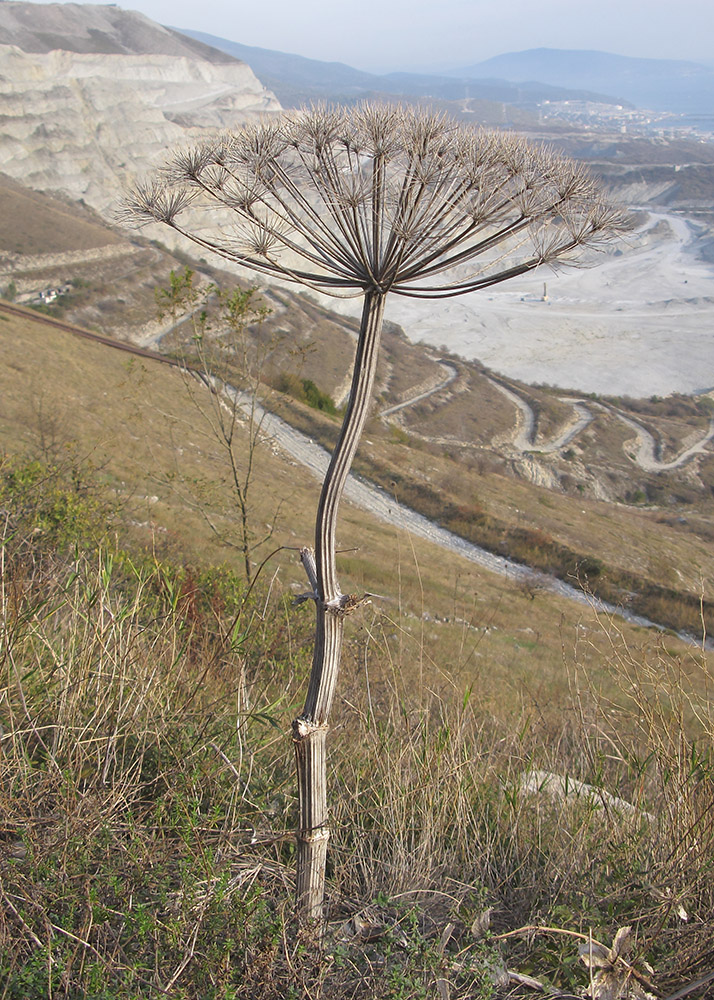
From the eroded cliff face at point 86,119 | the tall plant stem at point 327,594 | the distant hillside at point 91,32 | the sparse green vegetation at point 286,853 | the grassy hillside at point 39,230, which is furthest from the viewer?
the distant hillside at point 91,32

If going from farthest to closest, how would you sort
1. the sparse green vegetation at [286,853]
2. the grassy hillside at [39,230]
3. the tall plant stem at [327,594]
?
the grassy hillside at [39,230]
the sparse green vegetation at [286,853]
the tall plant stem at [327,594]

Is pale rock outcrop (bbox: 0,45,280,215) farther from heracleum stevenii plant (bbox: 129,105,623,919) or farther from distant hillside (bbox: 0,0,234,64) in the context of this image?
heracleum stevenii plant (bbox: 129,105,623,919)

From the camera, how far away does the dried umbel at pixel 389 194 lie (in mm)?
1886

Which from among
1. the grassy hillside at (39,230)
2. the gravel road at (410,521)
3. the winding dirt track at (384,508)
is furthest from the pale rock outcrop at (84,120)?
the gravel road at (410,521)

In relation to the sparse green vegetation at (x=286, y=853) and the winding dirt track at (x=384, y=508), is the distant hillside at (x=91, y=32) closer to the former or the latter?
the winding dirt track at (x=384, y=508)

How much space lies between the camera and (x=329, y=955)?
202 cm

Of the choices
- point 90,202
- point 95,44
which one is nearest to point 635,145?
point 95,44

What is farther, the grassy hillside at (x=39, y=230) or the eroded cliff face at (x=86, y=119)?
the eroded cliff face at (x=86, y=119)

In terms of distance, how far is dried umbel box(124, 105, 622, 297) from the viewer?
189cm

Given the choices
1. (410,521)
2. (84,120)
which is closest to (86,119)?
(84,120)

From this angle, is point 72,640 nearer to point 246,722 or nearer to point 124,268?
point 246,722

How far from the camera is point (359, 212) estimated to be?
1891mm

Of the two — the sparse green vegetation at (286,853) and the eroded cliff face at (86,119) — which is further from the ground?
the eroded cliff face at (86,119)

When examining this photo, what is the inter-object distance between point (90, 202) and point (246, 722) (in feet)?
289
